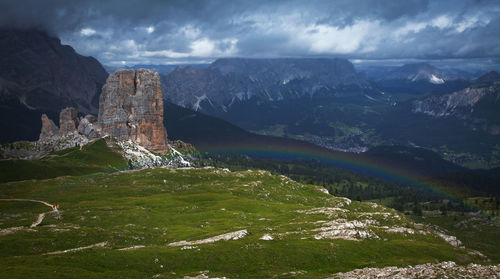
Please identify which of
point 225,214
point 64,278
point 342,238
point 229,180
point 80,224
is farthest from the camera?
point 229,180

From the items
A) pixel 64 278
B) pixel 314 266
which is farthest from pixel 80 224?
pixel 314 266

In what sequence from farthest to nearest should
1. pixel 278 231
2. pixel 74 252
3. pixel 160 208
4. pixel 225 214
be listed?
1. pixel 160 208
2. pixel 225 214
3. pixel 278 231
4. pixel 74 252

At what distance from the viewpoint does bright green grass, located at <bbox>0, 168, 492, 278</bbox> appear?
219ft

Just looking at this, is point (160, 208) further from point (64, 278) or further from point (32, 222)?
point (64, 278)

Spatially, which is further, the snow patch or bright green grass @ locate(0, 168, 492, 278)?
the snow patch

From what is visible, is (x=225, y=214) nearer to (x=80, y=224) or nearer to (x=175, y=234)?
(x=175, y=234)

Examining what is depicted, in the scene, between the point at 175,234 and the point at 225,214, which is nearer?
the point at 175,234

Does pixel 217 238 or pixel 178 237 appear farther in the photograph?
pixel 178 237

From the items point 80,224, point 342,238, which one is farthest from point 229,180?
point 342,238

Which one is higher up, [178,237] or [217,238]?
[217,238]

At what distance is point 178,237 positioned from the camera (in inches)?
3634

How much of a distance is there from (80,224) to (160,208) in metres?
30.2

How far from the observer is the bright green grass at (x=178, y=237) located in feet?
219

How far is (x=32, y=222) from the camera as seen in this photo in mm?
103625
